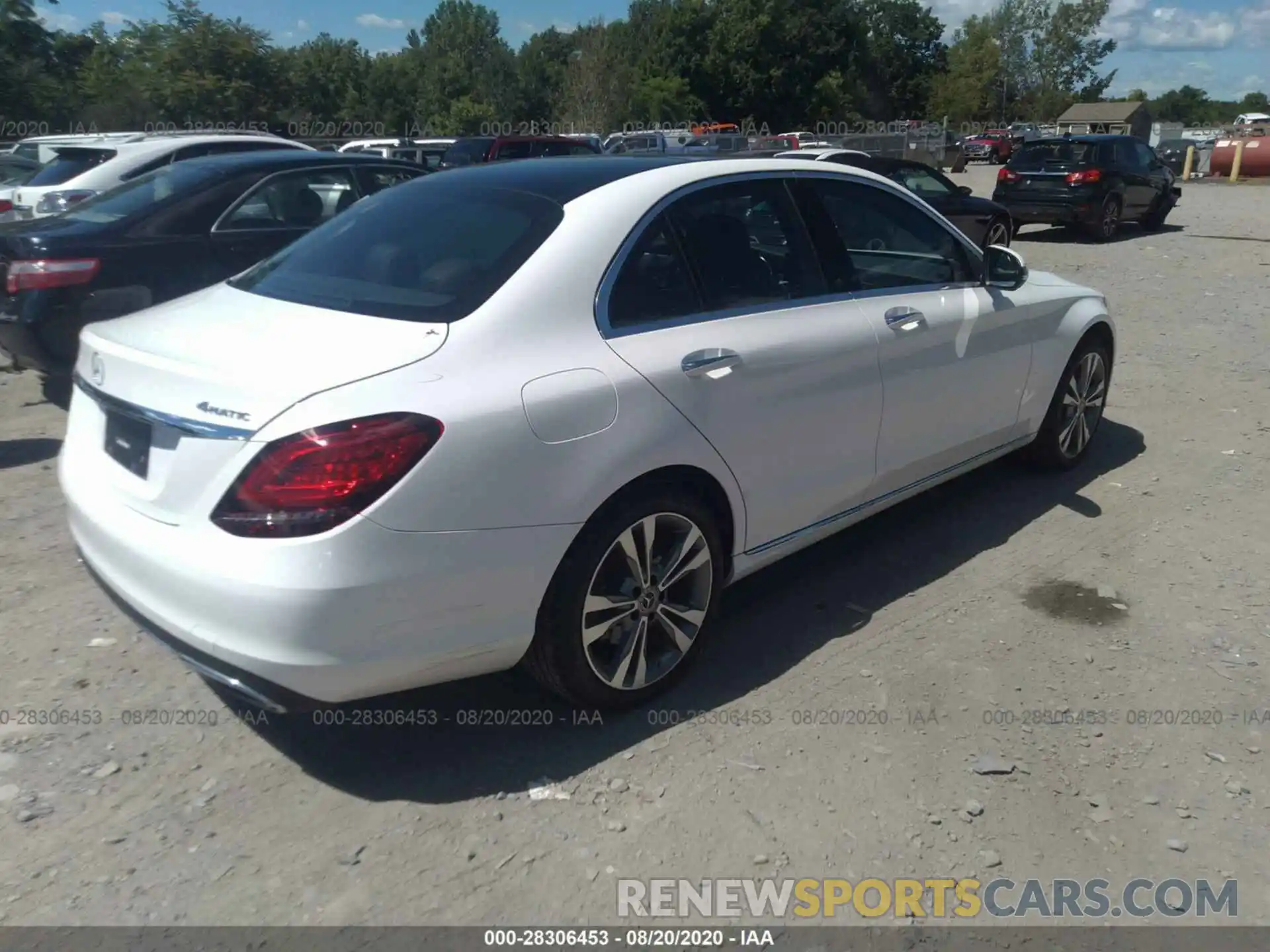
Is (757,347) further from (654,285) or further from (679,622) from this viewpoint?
(679,622)

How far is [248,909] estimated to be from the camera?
2686 millimetres

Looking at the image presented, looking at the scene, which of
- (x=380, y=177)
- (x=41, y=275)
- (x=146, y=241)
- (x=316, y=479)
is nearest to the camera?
(x=316, y=479)

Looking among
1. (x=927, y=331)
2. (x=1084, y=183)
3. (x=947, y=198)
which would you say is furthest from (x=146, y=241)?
(x=1084, y=183)

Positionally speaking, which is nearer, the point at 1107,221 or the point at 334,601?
the point at 334,601

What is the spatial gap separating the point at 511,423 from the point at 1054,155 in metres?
16.6

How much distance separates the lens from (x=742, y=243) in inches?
152

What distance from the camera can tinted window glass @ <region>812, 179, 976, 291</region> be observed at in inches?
169

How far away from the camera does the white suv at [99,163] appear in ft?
30.5

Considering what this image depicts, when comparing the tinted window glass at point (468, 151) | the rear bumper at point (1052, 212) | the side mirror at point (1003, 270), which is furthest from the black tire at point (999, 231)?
the side mirror at point (1003, 270)

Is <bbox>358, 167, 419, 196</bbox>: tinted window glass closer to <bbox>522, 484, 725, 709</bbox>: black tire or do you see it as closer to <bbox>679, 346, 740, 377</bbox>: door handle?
<bbox>679, 346, 740, 377</bbox>: door handle

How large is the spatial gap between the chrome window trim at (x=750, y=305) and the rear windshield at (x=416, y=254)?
25 centimetres

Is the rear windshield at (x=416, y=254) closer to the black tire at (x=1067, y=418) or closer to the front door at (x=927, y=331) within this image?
the front door at (x=927, y=331)
